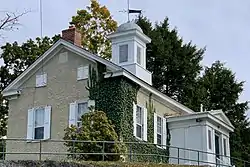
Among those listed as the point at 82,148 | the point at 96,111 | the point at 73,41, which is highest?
the point at 73,41

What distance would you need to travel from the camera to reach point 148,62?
48.5m

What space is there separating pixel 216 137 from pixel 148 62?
1668 centimetres

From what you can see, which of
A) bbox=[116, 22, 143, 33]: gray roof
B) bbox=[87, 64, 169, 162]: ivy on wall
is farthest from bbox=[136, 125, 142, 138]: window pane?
bbox=[116, 22, 143, 33]: gray roof

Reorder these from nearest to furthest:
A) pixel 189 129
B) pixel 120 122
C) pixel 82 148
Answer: pixel 82 148 → pixel 120 122 → pixel 189 129

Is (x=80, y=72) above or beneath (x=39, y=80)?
above

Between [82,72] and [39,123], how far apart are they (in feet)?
11.5

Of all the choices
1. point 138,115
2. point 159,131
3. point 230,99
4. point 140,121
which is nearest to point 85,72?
point 138,115

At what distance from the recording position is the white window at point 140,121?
96.4 feet

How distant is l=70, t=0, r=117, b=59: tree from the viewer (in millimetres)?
44250

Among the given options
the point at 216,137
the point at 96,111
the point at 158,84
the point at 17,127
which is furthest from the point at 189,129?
the point at 158,84

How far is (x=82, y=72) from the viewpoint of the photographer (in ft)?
98.6

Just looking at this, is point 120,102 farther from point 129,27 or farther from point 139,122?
point 129,27

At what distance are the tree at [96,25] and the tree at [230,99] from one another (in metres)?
8.14

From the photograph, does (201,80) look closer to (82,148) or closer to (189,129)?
(189,129)
